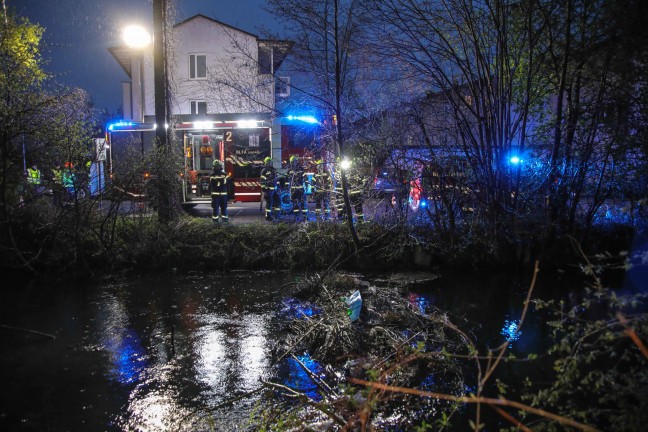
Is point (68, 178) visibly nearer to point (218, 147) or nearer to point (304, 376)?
point (304, 376)

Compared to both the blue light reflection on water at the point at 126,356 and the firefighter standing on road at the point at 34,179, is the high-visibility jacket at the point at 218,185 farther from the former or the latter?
the blue light reflection on water at the point at 126,356

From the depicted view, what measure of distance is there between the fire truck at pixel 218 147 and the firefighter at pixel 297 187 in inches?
128

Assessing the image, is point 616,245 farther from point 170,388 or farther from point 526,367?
point 170,388

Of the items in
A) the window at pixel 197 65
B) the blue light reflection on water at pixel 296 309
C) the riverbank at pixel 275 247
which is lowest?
the blue light reflection on water at pixel 296 309

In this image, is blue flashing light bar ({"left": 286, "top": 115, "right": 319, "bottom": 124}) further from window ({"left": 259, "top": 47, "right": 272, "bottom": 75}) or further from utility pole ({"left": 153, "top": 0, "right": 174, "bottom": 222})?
utility pole ({"left": 153, "top": 0, "right": 174, "bottom": 222})

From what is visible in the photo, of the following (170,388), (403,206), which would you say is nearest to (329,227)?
(403,206)

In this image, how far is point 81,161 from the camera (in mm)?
9141

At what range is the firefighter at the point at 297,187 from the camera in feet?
39.2

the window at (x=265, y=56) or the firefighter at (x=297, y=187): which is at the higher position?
→ the window at (x=265, y=56)

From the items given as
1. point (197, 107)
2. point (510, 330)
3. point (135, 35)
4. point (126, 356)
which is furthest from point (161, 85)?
point (197, 107)

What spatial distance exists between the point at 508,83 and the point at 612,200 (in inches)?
122

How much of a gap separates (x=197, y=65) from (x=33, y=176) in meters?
17.6

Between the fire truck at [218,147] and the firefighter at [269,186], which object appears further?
the fire truck at [218,147]

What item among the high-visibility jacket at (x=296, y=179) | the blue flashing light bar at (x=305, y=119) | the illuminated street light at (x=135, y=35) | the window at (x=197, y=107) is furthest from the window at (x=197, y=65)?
the blue flashing light bar at (x=305, y=119)
